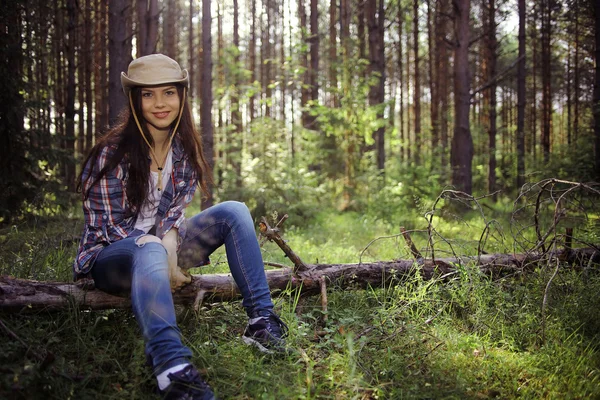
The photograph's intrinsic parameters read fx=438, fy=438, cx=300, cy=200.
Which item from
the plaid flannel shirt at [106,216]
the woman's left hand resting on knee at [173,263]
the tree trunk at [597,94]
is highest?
the tree trunk at [597,94]

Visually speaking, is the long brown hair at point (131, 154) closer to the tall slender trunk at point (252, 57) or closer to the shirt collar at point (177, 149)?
the shirt collar at point (177, 149)

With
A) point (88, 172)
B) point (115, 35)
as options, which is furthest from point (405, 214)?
point (88, 172)

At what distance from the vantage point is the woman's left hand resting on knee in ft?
8.13

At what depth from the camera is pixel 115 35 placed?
7605mm

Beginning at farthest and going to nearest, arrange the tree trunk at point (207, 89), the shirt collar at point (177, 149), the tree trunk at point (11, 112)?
the tree trunk at point (207, 89) < the tree trunk at point (11, 112) < the shirt collar at point (177, 149)

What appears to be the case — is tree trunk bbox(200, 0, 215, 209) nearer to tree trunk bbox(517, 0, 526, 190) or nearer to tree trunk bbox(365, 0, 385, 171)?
tree trunk bbox(365, 0, 385, 171)

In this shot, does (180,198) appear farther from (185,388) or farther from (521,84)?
(521,84)

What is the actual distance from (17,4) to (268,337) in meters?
6.04

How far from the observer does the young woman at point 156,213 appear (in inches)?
94.3

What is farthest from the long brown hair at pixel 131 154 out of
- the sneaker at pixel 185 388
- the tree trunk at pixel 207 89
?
the tree trunk at pixel 207 89

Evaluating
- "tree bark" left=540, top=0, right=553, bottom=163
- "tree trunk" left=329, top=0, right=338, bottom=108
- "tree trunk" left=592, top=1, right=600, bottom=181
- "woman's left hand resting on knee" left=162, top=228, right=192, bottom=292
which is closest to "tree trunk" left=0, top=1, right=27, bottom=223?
"woman's left hand resting on knee" left=162, top=228, right=192, bottom=292

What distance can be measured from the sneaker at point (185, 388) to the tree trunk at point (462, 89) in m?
7.77

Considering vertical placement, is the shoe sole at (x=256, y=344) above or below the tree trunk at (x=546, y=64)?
below

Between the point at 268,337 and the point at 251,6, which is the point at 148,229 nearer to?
the point at 268,337
